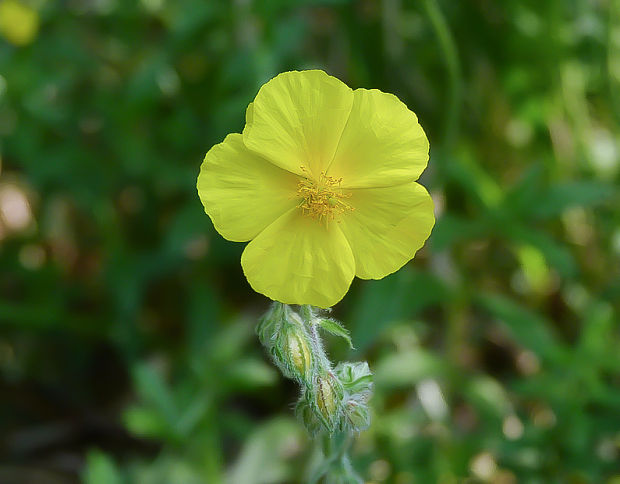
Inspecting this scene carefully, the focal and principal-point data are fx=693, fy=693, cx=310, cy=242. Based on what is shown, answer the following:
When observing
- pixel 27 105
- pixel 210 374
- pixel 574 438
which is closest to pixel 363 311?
pixel 210 374

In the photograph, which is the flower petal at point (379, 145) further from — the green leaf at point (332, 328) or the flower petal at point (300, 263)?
the green leaf at point (332, 328)

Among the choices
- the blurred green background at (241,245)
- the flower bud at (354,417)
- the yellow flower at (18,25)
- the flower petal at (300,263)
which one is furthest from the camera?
the yellow flower at (18,25)

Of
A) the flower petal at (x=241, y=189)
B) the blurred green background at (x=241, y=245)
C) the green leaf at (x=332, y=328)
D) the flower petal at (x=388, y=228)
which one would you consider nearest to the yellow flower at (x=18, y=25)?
the blurred green background at (x=241, y=245)

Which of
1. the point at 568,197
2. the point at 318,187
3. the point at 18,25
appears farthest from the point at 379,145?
the point at 18,25

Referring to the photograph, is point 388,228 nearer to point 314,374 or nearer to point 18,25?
point 314,374

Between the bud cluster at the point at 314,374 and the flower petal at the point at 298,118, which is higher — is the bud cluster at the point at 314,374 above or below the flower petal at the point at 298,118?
below

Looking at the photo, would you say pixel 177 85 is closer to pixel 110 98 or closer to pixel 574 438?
pixel 110 98

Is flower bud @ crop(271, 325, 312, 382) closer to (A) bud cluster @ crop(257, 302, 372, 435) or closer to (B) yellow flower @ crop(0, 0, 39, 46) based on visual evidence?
(A) bud cluster @ crop(257, 302, 372, 435)
